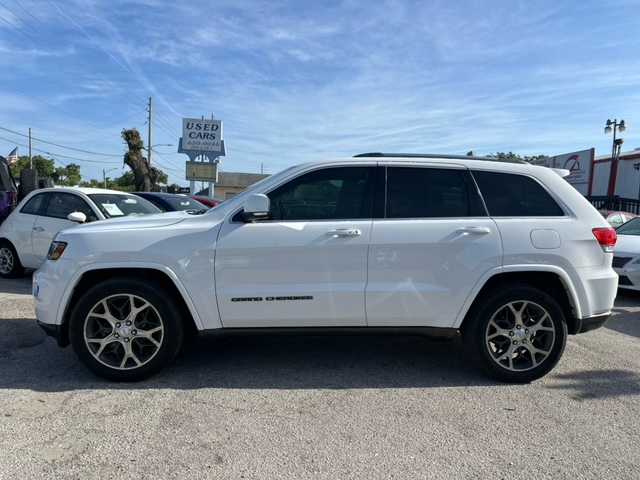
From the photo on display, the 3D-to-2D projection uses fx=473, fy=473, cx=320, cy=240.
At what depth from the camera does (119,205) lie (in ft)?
25.5

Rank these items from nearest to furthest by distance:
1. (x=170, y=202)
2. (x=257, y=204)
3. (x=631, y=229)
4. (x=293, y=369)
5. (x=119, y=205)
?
(x=257, y=204), (x=293, y=369), (x=119, y=205), (x=631, y=229), (x=170, y=202)

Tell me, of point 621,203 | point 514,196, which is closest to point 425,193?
point 514,196

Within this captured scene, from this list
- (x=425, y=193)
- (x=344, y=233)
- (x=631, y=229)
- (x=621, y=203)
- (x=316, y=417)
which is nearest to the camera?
(x=316, y=417)

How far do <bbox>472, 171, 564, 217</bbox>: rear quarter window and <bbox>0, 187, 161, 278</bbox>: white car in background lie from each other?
5.81 m

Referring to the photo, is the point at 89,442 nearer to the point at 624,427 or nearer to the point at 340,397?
Result: the point at 340,397

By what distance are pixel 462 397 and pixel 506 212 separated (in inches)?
61.5

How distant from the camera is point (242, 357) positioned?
446 cm

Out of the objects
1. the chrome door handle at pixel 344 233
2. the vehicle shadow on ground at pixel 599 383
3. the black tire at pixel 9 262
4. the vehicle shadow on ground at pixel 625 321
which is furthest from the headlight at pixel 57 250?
the vehicle shadow on ground at pixel 625 321

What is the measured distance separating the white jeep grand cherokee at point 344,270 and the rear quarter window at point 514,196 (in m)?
0.01

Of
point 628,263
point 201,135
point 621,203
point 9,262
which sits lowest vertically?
point 9,262

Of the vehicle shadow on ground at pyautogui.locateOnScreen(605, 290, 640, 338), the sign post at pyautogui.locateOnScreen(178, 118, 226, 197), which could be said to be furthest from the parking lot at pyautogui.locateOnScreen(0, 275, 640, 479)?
the sign post at pyautogui.locateOnScreen(178, 118, 226, 197)

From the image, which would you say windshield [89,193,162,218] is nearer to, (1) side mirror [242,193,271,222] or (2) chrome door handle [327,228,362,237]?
(1) side mirror [242,193,271,222]

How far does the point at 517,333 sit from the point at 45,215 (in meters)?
7.36

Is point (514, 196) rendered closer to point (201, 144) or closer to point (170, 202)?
point (170, 202)
